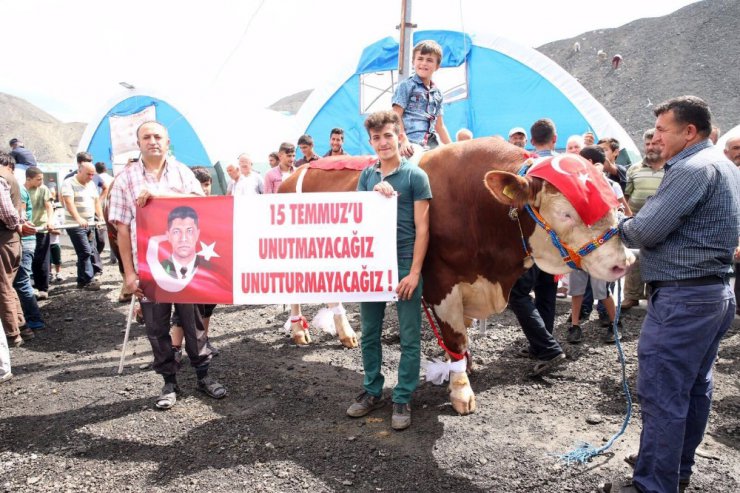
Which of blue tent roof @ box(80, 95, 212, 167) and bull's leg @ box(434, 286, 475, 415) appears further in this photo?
blue tent roof @ box(80, 95, 212, 167)

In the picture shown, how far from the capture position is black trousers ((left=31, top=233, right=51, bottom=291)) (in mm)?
7512

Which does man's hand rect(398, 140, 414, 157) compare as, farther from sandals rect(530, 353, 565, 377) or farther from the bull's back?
sandals rect(530, 353, 565, 377)

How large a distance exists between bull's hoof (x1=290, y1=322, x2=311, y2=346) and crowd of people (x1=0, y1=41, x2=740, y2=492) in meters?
0.81

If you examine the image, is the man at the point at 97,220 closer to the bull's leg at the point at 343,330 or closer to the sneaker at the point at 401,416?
the bull's leg at the point at 343,330

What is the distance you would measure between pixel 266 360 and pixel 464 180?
261cm

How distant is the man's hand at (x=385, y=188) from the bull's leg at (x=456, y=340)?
34.3 inches

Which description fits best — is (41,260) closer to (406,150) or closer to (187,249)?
(187,249)

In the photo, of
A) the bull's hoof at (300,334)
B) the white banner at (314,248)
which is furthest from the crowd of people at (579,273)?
the bull's hoof at (300,334)

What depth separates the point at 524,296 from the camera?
14.3 feet

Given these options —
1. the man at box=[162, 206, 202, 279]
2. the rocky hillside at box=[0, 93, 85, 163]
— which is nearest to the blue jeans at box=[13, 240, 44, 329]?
the man at box=[162, 206, 202, 279]

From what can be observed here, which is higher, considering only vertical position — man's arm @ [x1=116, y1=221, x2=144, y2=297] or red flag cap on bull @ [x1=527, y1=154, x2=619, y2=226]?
red flag cap on bull @ [x1=527, y1=154, x2=619, y2=226]

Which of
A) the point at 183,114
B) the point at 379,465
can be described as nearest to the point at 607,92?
the point at 183,114

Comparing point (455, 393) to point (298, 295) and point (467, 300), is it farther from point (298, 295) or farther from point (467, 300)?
point (298, 295)

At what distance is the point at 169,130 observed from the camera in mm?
15422
